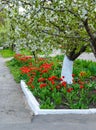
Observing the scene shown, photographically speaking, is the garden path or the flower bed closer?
the garden path

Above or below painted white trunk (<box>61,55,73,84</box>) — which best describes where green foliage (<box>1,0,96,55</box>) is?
above

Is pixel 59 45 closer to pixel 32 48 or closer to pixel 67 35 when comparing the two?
pixel 32 48

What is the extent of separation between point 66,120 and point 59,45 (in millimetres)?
2175

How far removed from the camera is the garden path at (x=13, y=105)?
278 inches

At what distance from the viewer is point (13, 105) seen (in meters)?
8.18

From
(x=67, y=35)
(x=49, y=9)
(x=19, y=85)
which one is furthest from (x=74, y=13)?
(x=19, y=85)

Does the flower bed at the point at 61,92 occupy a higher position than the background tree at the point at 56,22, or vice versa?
the background tree at the point at 56,22

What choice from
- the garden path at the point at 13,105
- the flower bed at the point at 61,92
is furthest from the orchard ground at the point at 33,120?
the flower bed at the point at 61,92

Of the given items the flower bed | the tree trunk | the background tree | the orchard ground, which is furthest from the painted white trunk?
the orchard ground

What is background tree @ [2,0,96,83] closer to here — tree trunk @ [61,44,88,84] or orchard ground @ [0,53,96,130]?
tree trunk @ [61,44,88,84]

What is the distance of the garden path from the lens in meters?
7.07

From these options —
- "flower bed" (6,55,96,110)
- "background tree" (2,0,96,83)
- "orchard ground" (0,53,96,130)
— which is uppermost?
"background tree" (2,0,96,83)

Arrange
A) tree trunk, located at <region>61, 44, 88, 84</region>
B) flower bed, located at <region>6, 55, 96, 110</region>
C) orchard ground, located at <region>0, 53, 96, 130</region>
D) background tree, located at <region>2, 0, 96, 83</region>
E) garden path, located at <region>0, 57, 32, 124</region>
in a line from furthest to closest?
1. tree trunk, located at <region>61, 44, 88, 84</region>
2. flower bed, located at <region>6, 55, 96, 110</region>
3. garden path, located at <region>0, 57, 32, 124</region>
4. orchard ground, located at <region>0, 53, 96, 130</region>
5. background tree, located at <region>2, 0, 96, 83</region>

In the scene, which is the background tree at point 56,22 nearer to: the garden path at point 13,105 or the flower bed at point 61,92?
the flower bed at point 61,92
